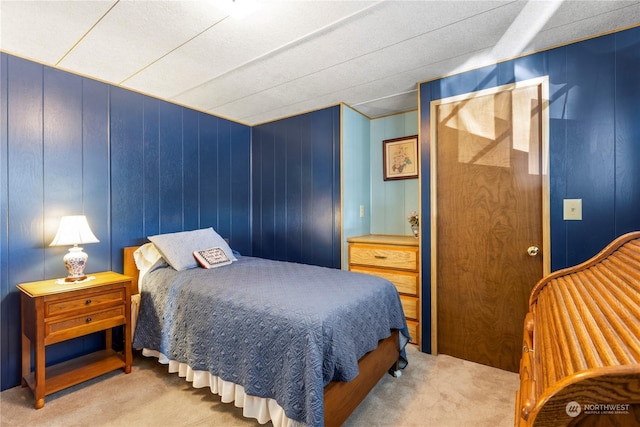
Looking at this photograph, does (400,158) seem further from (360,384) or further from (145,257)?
(145,257)

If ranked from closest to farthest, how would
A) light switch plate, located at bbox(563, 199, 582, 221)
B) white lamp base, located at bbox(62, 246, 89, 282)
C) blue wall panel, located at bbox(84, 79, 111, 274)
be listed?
1. light switch plate, located at bbox(563, 199, 582, 221)
2. white lamp base, located at bbox(62, 246, 89, 282)
3. blue wall panel, located at bbox(84, 79, 111, 274)

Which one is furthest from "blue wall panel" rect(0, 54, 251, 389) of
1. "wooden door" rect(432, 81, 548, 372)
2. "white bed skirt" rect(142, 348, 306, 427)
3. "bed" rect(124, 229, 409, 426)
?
"wooden door" rect(432, 81, 548, 372)

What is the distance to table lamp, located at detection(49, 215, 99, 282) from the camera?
6.95 ft

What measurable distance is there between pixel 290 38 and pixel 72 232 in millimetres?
2094

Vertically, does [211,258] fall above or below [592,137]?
below

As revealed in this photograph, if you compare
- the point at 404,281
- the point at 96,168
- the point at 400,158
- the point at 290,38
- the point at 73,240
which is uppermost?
the point at 290,38

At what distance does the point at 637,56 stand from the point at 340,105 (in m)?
2.24

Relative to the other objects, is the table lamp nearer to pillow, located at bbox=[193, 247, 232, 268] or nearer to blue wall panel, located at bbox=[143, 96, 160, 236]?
blue wall panel, located at bbox=[143, 96, 160, 236]

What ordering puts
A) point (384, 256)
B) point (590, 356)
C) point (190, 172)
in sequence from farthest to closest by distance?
point (190, 172) → point (384, 256) → point (590, 356)

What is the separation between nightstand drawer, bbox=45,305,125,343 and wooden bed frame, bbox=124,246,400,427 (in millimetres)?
1728

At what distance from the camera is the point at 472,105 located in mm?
2428

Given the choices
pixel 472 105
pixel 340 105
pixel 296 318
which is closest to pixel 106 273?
pixel 296 318

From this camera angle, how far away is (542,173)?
214 cm

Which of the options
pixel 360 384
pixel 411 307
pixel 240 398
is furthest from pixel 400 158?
pixel 240 398
